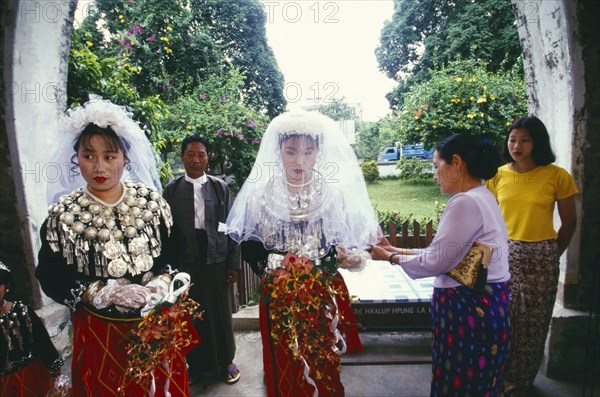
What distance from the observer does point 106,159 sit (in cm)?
191

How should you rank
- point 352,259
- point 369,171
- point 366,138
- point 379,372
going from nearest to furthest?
point 352,259 < point 379,372 < point 369,171 < point 366,138

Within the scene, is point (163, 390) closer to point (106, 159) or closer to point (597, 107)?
point (106, 159)

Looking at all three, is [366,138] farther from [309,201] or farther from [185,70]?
[309,201]

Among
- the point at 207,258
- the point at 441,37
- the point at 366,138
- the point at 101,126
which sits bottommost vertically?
the point at 207,258

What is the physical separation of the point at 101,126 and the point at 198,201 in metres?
1.36

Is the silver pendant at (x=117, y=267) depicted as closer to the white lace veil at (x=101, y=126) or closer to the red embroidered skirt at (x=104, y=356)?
the red embroidered skirt at (x=104, y=356)

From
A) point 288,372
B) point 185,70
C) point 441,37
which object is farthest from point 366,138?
point 288,372

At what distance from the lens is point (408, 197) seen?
11.5m

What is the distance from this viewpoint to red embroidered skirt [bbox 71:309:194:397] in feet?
5.90

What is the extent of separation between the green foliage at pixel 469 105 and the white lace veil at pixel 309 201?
5439mm

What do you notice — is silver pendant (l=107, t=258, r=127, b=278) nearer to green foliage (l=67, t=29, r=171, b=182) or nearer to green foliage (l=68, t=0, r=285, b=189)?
green foliage (l=67, t=29, r=171, b=182)

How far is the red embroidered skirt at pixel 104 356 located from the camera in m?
1.80

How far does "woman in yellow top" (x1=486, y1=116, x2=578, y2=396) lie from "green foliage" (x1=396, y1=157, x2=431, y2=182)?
1079cm

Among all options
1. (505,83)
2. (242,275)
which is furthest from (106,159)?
(505,83)
